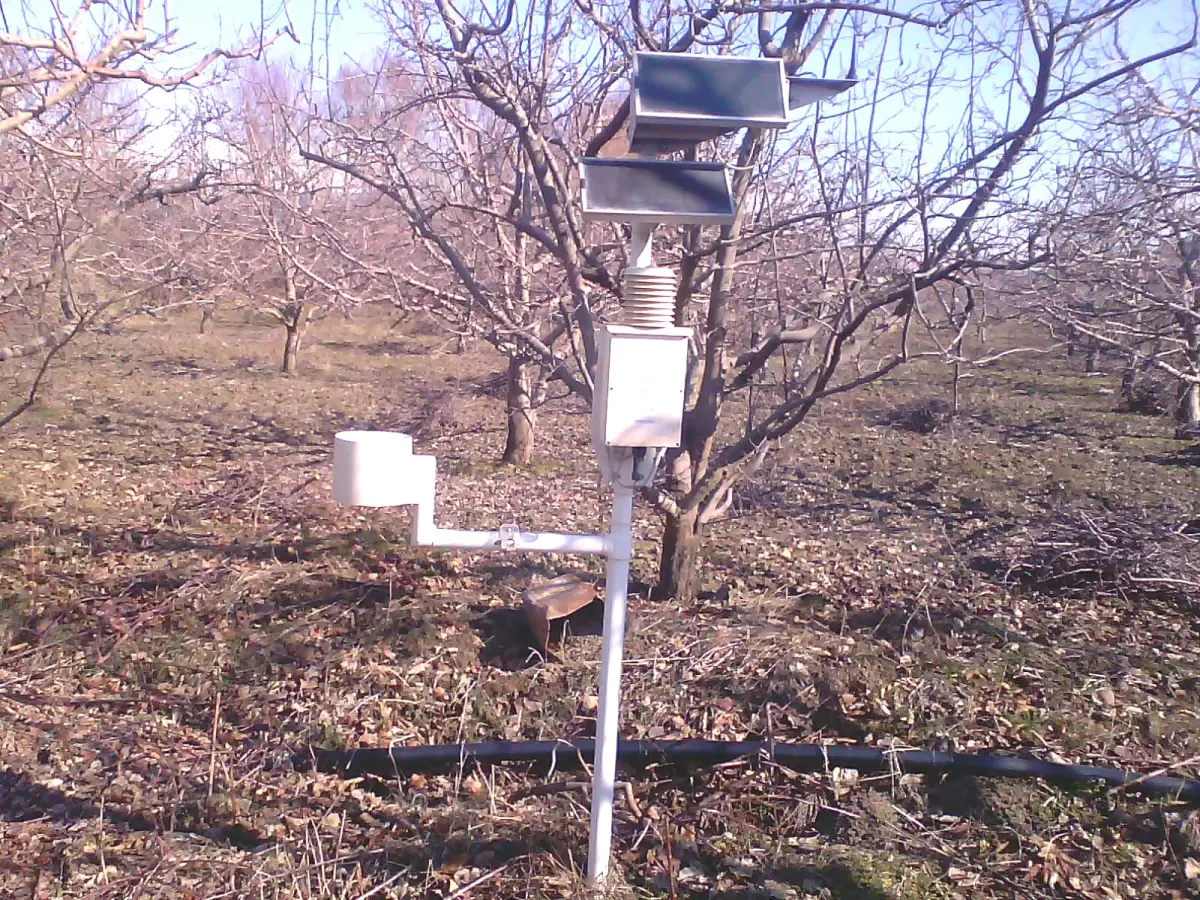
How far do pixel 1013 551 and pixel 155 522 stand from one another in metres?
5.60

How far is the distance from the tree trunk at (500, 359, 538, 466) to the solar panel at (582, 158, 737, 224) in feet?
21.1

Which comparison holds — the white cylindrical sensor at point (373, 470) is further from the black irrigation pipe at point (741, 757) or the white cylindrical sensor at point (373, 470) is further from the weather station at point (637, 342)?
the black irrigation pipe at point (741, 757)

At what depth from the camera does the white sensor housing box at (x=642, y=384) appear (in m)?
2.36

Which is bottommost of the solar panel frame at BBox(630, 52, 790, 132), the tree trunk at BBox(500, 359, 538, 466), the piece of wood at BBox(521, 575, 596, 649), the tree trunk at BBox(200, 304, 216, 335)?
the piece of wood at BBox(521, 575, 596, 649)

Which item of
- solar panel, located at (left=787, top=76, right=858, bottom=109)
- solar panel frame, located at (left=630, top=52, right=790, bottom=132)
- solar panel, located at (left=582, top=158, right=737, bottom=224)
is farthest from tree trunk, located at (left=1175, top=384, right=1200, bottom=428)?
solar panel, located at (left=582, top=158, right=737, bottom=224)

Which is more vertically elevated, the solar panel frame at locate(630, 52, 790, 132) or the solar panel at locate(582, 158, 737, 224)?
the solar panel frame at locate(630, 52, 790, 132)

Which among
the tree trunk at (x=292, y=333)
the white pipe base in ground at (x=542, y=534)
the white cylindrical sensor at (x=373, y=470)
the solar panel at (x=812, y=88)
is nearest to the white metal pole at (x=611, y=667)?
the white pipe base in ground at (x=542, y=534)

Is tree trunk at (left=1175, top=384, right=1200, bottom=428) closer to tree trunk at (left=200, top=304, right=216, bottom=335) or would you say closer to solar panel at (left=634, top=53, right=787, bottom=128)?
solar panel at (left=634, top=53, right=787, bottom=128)

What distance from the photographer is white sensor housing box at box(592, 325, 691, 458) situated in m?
2.36

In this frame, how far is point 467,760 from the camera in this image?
12.0 ft

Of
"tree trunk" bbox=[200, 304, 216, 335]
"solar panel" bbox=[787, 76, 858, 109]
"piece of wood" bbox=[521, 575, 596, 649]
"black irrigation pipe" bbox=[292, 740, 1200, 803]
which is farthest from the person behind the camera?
"tree trunk" bbox=[200, 304, 216, 335]

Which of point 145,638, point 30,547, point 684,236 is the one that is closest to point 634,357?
point 684,236

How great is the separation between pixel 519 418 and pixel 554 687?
515cm

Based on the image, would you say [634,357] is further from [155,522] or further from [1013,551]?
[155,522]
